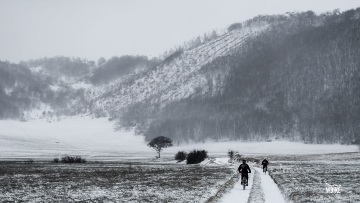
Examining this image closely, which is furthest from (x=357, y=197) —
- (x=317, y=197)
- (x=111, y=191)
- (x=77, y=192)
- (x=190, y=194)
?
(x=77, y=192)

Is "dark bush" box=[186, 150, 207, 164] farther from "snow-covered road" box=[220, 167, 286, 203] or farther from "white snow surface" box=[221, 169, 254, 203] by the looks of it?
"white snow surface" box=[221, 169, 254, 203]

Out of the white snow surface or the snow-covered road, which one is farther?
the snow-covered road

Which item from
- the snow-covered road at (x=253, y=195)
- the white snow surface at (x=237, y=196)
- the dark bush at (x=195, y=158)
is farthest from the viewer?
the dark bush at (x=195, y=158)

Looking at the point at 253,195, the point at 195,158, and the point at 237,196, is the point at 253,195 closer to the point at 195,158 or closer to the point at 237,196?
the point at 237,196

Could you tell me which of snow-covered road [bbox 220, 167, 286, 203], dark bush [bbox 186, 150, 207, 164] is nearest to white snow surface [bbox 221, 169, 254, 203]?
snow-covered road [bbox 220, 167, 286, 203]

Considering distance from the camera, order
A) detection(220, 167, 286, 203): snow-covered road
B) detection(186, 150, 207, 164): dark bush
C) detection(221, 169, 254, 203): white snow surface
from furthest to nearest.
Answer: detection(186, 150, 207, 164): dark bush < detection(220, 167, 286, 203): snow-covered road < detection(221, 169, 254, 203): white snow surface

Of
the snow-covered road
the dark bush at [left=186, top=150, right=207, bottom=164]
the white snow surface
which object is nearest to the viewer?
the white snow surface

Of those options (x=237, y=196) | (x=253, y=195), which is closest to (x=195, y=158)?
(x=253, y=195)

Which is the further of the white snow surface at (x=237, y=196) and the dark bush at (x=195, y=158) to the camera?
the dark bush at (x=195, y=158)

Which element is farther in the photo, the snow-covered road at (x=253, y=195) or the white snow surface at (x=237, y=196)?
the snow-covered road at (x=253, y=195)

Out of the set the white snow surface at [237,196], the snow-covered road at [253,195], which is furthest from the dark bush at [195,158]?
the white snow surface at [237,196]

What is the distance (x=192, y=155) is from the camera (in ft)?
346

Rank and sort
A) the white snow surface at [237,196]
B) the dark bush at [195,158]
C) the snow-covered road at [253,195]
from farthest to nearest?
the dark bush at [195,158] < the snow-covered road at [253,195] < the white snow surface at [237,196]

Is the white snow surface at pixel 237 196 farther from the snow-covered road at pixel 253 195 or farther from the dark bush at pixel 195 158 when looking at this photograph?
the dark bush at pixel 195 158
